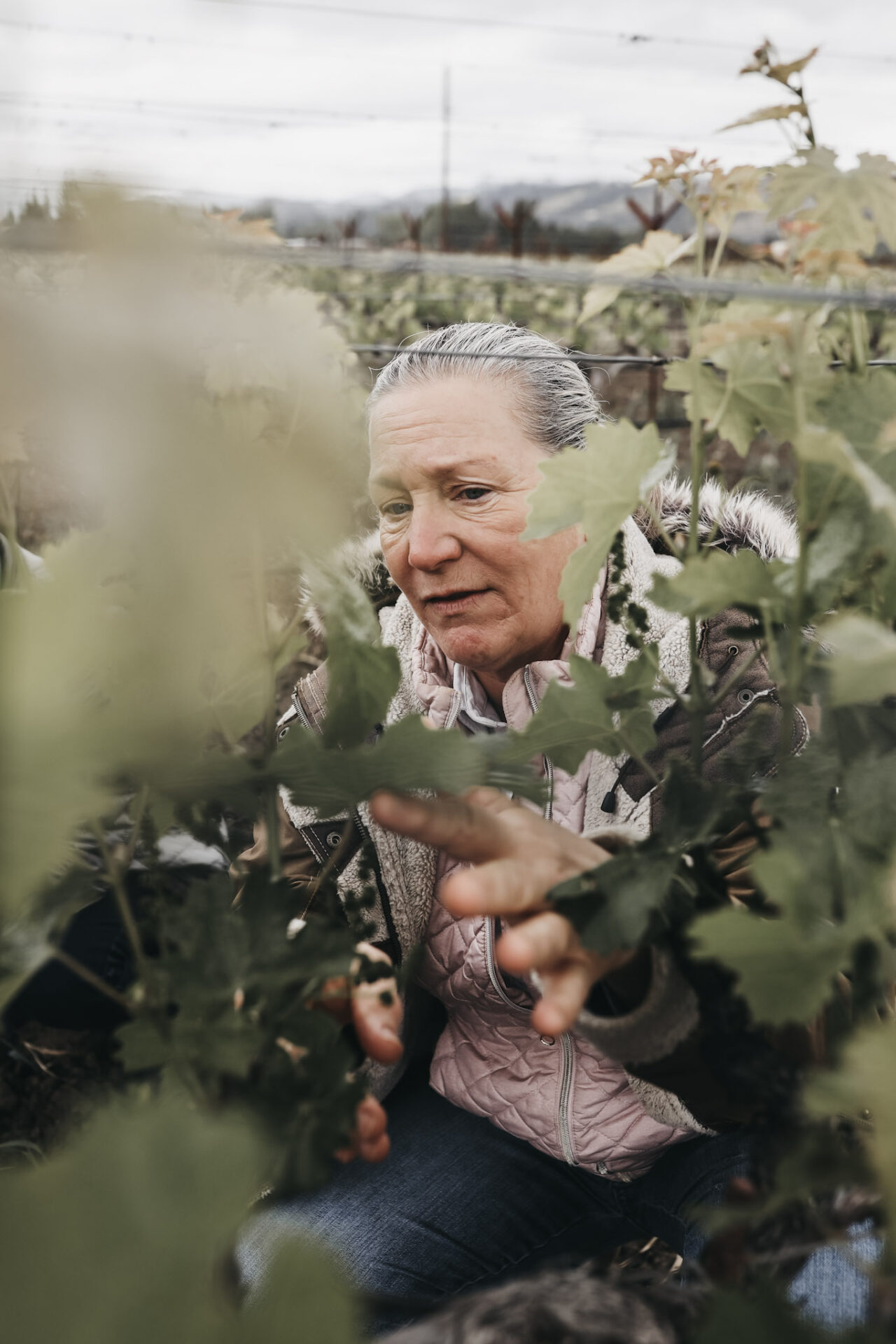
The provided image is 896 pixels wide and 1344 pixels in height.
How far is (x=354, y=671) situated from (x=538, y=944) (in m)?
0.16

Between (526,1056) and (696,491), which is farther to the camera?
(526,1056)

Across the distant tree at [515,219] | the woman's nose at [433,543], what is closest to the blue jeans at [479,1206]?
the woman's nose at [433,543]

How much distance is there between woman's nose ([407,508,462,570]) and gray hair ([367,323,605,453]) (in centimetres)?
17

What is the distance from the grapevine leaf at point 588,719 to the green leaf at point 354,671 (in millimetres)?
69

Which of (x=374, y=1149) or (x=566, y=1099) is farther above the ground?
(x=374, y=1149)

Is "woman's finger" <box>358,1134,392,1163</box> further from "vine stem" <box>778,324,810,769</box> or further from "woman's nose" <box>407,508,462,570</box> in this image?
"woman's nose" <box>407,508,462,570</box>

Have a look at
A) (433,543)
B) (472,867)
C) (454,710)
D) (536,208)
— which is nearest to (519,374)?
(433,543)

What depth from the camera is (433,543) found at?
1.24m

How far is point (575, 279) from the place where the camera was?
537mm

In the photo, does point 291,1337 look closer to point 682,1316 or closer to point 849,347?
point 682,1316

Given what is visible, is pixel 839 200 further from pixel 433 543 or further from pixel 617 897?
pixel 433 543

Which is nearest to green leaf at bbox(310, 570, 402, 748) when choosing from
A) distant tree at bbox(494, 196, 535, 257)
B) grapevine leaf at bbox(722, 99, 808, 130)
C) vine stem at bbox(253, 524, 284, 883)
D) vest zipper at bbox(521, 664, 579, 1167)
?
vine stem at bbox(253, 524, 284, 883)

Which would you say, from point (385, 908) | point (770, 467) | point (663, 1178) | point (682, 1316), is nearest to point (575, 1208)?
point (663, 1178)

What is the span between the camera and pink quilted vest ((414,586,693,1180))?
121cm
